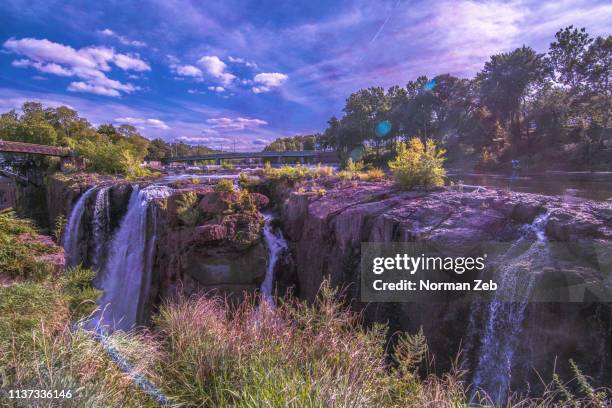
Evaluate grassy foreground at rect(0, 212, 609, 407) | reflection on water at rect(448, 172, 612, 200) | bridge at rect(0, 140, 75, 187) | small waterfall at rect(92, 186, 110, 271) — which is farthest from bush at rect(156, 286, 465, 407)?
bridge at rect(0, 140, 75, 187)

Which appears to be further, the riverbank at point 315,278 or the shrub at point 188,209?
the shrub at point 188,209

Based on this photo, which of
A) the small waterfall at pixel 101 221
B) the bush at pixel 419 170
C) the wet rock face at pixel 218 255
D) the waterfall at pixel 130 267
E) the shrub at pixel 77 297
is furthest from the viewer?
the small waterfall at pixel 101 221

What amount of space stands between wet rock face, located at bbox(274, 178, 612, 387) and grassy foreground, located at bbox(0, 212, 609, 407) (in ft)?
4.66

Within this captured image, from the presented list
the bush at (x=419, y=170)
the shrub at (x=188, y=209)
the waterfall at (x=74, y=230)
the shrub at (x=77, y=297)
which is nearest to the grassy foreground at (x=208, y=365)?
the shrub at (x=77, y=297)

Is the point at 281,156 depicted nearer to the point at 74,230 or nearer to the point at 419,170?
the point at 74,230

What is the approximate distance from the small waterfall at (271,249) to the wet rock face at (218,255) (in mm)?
200

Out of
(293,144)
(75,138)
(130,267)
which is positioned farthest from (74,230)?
(293,144)

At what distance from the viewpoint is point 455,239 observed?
5.80 metres

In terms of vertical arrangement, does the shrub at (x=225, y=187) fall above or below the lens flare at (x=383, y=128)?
below

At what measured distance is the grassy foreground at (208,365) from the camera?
2.34m

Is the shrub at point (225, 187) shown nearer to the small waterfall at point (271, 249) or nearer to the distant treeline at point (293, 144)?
the small waterfall at point (271, 249)

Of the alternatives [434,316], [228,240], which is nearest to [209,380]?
[434,316]

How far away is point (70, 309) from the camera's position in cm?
426

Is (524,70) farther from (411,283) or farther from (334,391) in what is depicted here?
(334,391)
